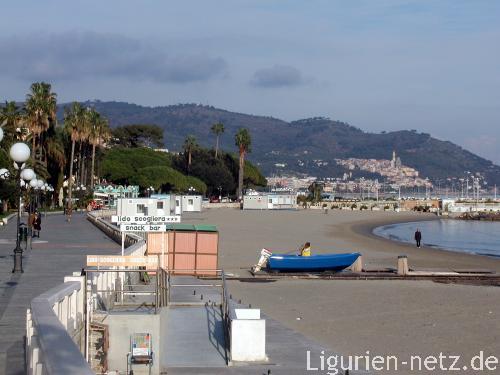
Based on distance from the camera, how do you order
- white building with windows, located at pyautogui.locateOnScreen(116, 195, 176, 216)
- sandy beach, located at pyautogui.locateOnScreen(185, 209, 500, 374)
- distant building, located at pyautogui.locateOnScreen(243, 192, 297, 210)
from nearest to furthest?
1. sandy beach, located at pyautogui.locateOnScreen(185, 209, 500, 374)
2. white building with windows, located at pyautogui.locateOnScreen(116, 195, 176, 216)
3. distant building, located at pyautogui.locateOnScreen(243, 192, 297, 210)

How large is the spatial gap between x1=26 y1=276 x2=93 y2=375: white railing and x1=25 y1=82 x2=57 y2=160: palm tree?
211 ft

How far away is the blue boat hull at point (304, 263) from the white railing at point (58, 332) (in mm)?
18027

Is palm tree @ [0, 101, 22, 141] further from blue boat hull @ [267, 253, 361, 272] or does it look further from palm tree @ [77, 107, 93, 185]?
blue boat hull @ [267, 253, 361, 272]

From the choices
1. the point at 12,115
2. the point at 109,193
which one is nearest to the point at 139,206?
the point at 12,115

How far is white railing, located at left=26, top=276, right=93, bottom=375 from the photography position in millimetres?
6293

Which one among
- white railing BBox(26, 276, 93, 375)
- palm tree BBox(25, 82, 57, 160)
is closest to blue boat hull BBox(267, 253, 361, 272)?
white railing BBox(26, 276, 93, 375)

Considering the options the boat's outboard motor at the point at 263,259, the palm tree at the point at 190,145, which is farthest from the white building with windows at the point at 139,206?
the palm tree at the point at 190,145

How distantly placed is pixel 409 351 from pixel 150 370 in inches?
220

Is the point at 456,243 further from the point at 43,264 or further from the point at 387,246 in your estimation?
the point at 43,264

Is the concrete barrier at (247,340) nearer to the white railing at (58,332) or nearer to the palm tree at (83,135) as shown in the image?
the white railing at (58,332)

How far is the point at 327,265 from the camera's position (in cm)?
3088

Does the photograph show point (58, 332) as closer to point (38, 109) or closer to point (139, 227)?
point (139, 227)

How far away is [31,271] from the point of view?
22.6 metres

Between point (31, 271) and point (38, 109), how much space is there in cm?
5481
